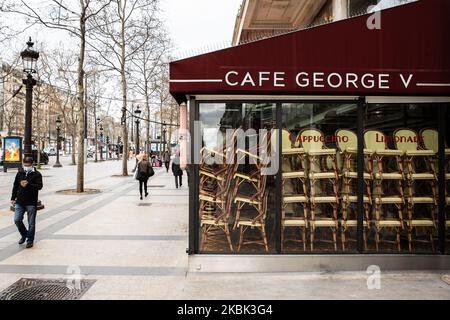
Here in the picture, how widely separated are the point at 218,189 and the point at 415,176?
309cm

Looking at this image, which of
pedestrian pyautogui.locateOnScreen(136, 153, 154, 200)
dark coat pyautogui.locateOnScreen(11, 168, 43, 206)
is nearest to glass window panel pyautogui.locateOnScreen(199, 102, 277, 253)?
dark coat pyautogui.locateOnScreen(11, 168, 43, 206)

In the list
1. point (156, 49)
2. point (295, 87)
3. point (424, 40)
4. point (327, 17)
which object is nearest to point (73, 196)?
point (327, 17)

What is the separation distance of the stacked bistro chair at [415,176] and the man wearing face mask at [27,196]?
639cm

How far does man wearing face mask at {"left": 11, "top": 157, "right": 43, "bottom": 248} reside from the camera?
7770 millimetres

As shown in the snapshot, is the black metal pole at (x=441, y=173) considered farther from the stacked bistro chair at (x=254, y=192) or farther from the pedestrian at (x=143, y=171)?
the pedestrian at (x=143, y=171)

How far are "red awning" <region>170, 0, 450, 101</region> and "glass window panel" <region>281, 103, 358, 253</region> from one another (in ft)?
2.33

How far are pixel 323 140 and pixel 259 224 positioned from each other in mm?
1650

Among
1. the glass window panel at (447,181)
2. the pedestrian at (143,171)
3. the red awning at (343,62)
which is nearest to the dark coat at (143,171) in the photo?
the pedestrian at (143,171)

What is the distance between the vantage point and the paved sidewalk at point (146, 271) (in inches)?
209

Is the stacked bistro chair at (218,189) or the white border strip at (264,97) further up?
the white border strip at (264,97)

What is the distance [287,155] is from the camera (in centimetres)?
651

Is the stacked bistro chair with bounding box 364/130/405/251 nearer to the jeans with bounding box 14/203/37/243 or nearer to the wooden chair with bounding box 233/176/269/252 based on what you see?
the wooden chair with bounding box 233/176/269/252
